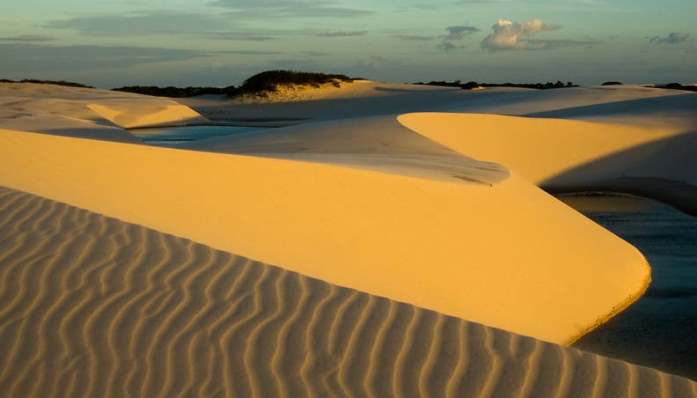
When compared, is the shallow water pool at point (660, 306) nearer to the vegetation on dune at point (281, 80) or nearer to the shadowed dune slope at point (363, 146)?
the shadowed dune slope at point (363, 146)

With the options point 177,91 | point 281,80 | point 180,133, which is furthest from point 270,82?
point 180,133

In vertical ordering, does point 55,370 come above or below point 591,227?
above

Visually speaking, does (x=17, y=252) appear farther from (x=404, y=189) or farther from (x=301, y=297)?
(x=404, y=189)

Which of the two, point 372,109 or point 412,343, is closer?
point 412,343

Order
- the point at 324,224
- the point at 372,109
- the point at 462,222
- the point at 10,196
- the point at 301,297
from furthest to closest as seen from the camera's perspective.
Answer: the point at 372,109 → the point at 462,222 → the point at 324,224 → the point at 10,196 → the point at 301,297

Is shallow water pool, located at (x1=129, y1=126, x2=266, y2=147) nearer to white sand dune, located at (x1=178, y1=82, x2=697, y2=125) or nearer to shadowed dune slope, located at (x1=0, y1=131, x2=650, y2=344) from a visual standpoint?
white sand dune, located at (x1=178, y1=82, x2=697, y2=125)

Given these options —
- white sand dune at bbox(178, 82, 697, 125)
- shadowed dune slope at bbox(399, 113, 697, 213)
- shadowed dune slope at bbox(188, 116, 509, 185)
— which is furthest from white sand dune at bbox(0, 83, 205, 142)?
shadowed dune slope at bbox(399, 113, 697, 213)

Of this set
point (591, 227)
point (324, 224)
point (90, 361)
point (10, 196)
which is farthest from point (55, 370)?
point (591, 227)

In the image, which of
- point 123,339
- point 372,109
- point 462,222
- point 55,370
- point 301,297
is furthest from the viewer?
point 372,109

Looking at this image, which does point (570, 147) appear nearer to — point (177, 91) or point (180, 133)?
point (180, 133)

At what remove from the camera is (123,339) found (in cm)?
449

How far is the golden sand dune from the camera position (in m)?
4.19

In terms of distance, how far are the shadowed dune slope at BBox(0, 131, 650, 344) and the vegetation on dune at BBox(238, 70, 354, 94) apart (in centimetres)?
3727

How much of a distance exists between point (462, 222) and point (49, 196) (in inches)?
154
